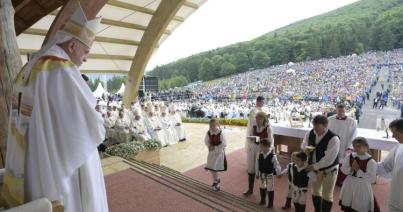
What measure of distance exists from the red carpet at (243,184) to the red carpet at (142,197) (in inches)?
64.7

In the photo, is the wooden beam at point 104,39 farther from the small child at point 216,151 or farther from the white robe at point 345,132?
the white robe at point 345,132

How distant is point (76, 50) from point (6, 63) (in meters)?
2.17

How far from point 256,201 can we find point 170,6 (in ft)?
25.9

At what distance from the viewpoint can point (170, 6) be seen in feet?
34.3

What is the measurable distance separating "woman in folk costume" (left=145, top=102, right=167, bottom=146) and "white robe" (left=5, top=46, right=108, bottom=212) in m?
7.98

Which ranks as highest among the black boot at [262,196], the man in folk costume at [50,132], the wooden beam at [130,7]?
the wooden beam at [130,7]

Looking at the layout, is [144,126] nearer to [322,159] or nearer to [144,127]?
[144,127]

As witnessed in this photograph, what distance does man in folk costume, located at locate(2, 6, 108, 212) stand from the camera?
1702mm

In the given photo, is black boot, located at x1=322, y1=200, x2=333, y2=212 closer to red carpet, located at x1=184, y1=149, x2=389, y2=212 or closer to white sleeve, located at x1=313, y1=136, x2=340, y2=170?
red carpet, located at x1=184, y1=149, x2=389, y2=212

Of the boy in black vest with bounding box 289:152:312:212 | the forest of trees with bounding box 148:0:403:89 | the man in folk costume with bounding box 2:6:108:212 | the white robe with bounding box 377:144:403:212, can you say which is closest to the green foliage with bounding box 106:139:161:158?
the boy in black vest with bounding box 289:152:312:212

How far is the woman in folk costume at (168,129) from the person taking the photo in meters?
10.2

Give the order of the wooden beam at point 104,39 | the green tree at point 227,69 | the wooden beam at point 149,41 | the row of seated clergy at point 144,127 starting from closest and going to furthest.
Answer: the row of seated clergy at point 144,127 < the wooden beam at point 104,39 < the wooden beam at point 149,41 < the green tree at point 227,69

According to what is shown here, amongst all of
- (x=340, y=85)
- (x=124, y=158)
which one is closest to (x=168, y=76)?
(x=340, y=85)

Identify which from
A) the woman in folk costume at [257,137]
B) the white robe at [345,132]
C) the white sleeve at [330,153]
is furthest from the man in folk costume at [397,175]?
the white robe at [345,132]
